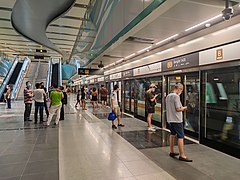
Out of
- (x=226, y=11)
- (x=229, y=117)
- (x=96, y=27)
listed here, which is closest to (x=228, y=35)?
(x=226, y=11)

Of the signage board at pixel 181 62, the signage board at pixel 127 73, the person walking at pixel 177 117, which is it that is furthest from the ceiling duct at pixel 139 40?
the signage board at pixel 127 73

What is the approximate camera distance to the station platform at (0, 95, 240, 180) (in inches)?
109

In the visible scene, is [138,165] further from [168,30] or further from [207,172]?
[168,30]

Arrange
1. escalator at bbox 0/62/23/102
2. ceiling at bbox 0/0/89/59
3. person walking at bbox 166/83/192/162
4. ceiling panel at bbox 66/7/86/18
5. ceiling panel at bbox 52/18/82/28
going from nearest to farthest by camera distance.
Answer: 1. person walking at bbox 166/83/192/162
2. ceiling at bbox 0/0/89/59
3. ceiling panel at bbox 66/7/86/18
4. ceiling panel at bbox 52/18/82/28
5. escalator at bbox 0/62/23/102

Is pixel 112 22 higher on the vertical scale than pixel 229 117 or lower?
higher

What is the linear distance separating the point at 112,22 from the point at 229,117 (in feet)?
14.9

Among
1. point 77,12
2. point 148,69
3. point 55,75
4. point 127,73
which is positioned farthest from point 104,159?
point 55,75

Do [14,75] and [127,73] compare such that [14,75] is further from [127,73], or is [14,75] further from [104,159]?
[104,159]

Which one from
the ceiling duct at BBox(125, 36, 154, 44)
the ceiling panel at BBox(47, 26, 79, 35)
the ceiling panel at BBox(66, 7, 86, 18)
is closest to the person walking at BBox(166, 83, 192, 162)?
the ceiling duct at BBox(125, 36, 154, 44)

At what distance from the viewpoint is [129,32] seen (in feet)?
13.4

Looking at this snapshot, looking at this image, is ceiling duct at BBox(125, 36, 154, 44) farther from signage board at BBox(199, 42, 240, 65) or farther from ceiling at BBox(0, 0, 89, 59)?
ceiling at BBox(0, 0, 89, 59)

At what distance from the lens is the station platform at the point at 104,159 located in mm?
2779

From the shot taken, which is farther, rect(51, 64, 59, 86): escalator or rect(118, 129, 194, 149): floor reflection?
rect(51, 64, 59, 86): escalator

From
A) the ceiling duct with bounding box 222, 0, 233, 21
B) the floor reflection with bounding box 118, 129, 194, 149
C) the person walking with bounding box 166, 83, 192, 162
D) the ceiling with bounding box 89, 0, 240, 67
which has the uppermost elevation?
the ceiling with bounding box 89, 0, 240, 67
